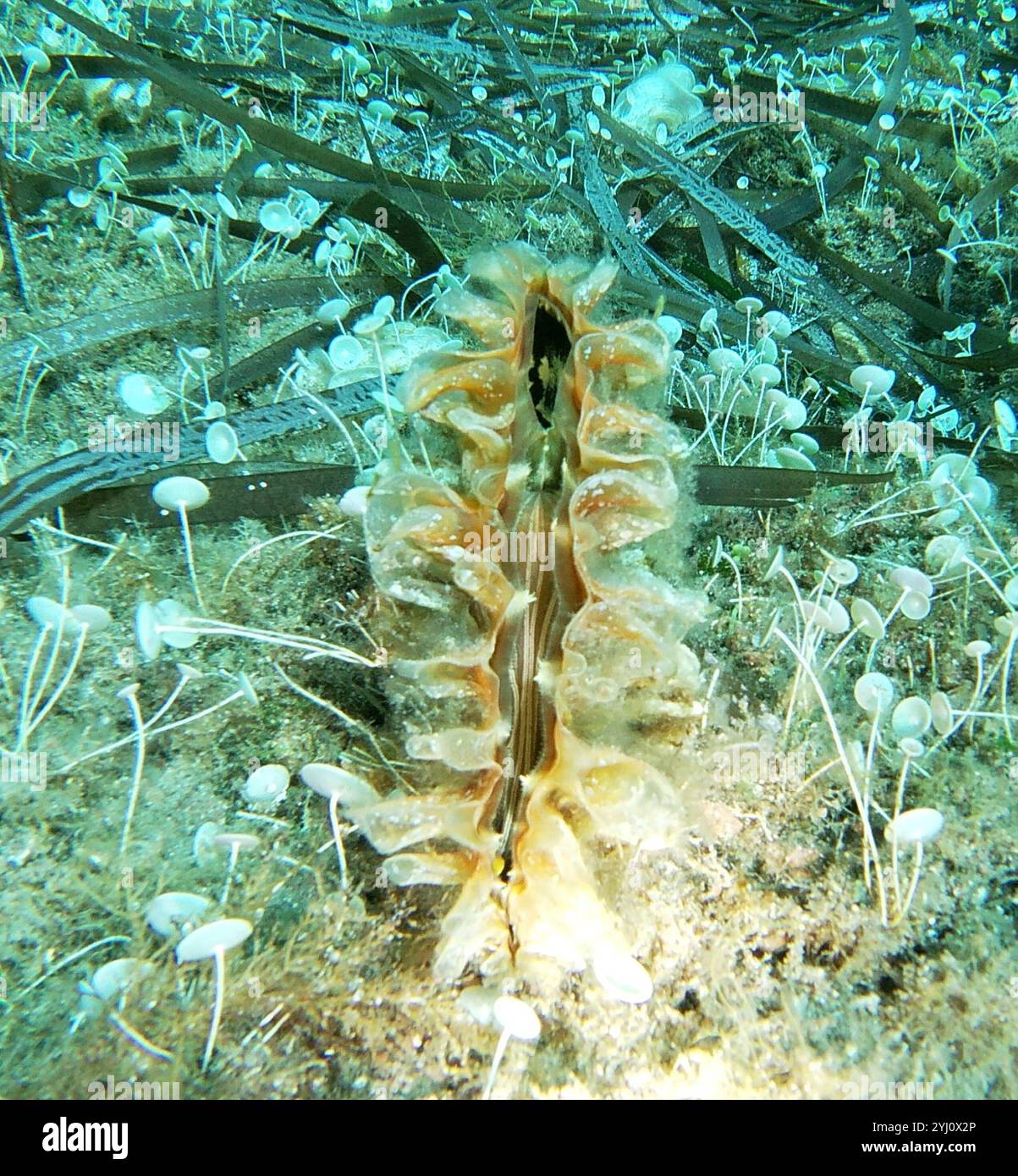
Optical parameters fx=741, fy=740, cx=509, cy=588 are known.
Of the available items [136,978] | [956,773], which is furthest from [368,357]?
[956,773]

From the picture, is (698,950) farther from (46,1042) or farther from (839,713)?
(46,1042)

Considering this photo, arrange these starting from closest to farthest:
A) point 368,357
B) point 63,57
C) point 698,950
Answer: point 698,950, point 368,357, point 63,57

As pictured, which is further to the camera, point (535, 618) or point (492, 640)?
point (535, 618)

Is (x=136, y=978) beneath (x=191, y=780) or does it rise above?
beneath
